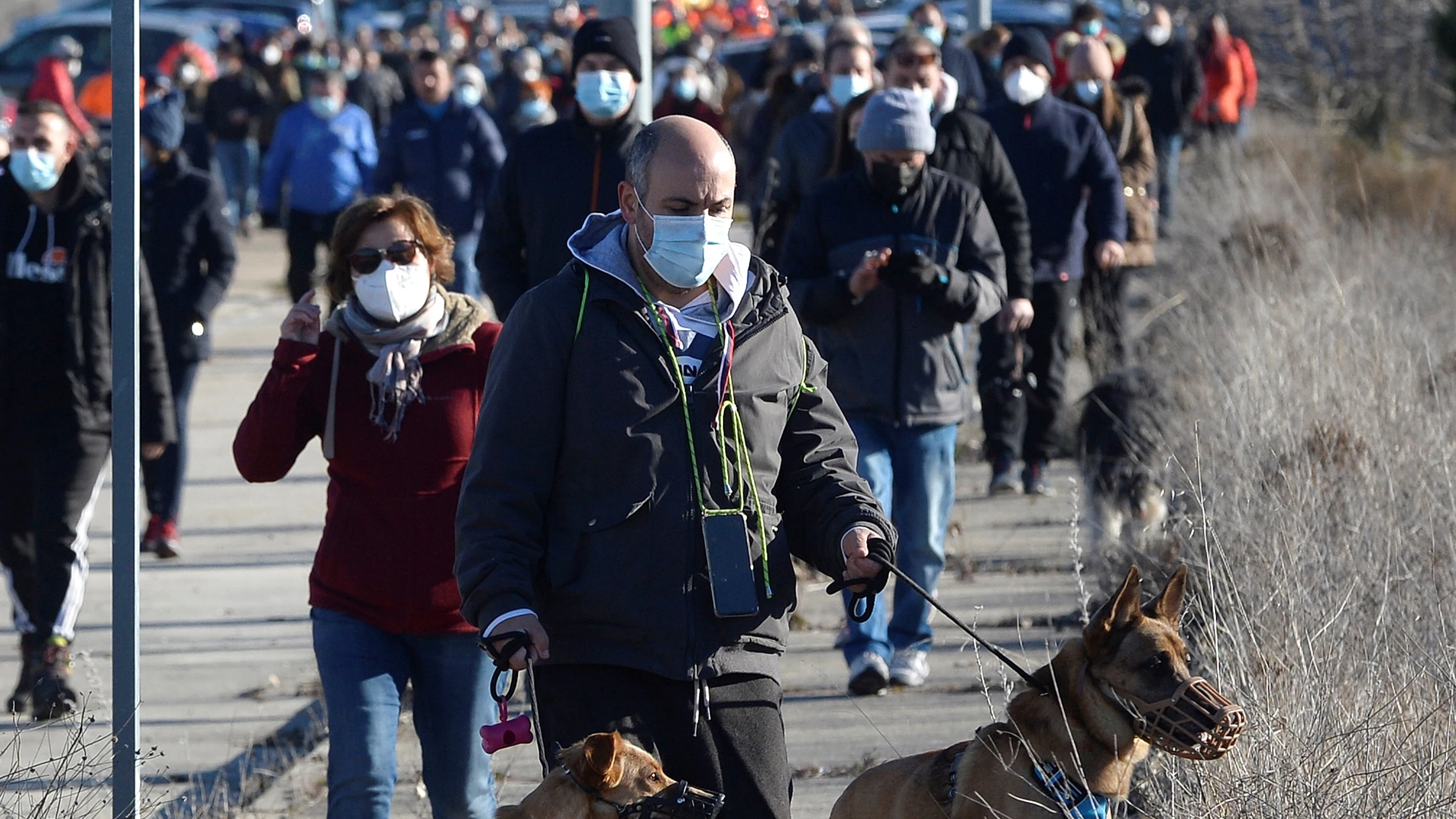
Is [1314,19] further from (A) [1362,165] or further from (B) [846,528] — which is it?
(B) [846,528]

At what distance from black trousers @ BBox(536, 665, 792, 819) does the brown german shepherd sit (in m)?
0.43

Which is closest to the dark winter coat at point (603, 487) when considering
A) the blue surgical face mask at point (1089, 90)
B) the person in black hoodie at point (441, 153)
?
the blue surgical face mask at point (1089, 90)

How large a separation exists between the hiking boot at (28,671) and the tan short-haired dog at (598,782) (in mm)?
3578

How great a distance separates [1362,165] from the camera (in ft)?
49.5

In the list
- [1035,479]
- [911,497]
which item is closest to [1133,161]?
[1035,479]

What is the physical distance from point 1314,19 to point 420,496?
21.7 metres

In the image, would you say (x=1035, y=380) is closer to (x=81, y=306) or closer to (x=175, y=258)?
(x=175, y=258)

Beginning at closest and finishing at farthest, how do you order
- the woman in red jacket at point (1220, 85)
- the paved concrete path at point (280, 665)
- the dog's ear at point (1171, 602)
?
the dog's ear at point (1171, 602) → the paved concrete path at point (280, 665) → the woman in red jacket at point (1220, 85)

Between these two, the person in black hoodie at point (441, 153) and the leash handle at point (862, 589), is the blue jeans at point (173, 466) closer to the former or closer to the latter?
the person in black hoodie at point (441, 153)

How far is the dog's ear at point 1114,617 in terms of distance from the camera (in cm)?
364

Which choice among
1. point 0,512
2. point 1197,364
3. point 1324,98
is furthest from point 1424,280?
point 1324,98

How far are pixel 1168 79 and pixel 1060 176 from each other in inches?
300

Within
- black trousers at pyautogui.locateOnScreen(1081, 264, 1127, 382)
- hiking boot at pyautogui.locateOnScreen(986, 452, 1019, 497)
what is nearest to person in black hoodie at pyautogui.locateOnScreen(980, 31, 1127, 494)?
hiking boot at pyautogui.locateOnScreen(986, 452, 1019, 497)

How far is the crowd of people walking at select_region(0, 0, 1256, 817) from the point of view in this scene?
3439mm
